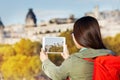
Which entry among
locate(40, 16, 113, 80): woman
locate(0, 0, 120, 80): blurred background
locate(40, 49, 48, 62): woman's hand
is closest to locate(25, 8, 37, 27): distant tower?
locate(0, 0, 120, 80): blurred background

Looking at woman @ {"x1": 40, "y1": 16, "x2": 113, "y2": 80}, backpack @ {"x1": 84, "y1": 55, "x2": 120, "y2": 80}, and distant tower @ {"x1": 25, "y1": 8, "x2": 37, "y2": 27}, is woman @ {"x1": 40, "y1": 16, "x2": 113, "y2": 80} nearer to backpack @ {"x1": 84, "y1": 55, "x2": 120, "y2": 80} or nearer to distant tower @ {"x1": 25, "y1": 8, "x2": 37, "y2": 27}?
backpack @ {"x1": 84, "y1": 55, "x2": 120, "y2": 80}

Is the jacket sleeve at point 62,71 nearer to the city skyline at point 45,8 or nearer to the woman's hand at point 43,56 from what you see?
the woman's hand at point 43,56

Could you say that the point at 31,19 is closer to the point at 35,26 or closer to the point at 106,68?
the point at 35,26

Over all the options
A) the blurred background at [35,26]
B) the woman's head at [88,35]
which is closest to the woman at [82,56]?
the woman's head at [88,35]

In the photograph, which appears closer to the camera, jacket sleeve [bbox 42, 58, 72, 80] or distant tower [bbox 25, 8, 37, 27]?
jacket sleeve [bbox 42, 58, 72, 80]

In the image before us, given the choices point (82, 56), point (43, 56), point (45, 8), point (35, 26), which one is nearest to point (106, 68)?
point (82, 56)

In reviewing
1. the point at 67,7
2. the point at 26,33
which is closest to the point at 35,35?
Answer: the point at 26,33
